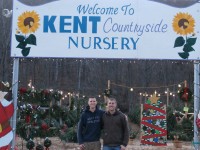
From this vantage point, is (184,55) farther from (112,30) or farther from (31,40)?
(31,40)

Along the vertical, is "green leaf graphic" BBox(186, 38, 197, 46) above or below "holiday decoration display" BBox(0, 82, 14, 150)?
above

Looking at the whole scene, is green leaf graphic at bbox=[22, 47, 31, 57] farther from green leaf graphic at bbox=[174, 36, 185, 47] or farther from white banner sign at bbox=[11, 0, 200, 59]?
green leaf graphic at bbox=[174, 36, 185, 47]

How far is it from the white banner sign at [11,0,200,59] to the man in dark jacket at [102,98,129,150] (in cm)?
112

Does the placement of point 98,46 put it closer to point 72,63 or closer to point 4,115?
point 4,115

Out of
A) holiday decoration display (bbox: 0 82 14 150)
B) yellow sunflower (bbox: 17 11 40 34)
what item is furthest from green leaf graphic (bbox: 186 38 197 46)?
holiday decoration display (bbox: 0 82 14 150)

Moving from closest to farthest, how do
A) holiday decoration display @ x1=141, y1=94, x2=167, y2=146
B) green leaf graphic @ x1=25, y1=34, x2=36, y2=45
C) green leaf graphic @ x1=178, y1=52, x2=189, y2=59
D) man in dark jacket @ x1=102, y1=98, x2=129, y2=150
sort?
man in dark jacket @ x1=102, y1=98, x2=129, y2=150, green leaf graphic @ x1=178, y1=52, x2=189, y2=59, green leaf graphic @ x1=25, y1=34, x2=36, y2=45, holiday decoration display @ x1=141, y1=94, x2=167, y2=146

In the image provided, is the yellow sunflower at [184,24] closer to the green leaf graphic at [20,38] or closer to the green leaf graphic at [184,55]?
the green leaf graphic at [184,55]

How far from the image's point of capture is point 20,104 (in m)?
9.93

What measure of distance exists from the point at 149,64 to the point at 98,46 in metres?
21.4

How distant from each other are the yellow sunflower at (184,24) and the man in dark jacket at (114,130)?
181 cm

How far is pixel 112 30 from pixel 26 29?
1550mm

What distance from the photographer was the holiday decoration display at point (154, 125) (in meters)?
14.4

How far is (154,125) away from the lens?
14.5 m

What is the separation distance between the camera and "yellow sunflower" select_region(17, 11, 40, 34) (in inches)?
299
